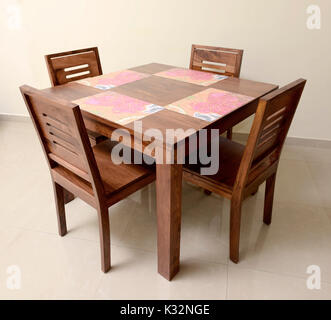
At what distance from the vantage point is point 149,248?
156 cm

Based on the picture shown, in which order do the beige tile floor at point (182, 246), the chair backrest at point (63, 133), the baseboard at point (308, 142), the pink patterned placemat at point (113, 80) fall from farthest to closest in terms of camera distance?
the baseboard at point (308, 142), the pink patterned placemat at point (113, 80), the beige tile floor at point (182, 246), the chair backrest at point (63, 133)

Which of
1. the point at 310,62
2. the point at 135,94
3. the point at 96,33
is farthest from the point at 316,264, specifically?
the point at 96,33

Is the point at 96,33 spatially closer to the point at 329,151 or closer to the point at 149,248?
the point at 149,248

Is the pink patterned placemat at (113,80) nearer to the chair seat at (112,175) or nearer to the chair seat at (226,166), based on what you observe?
the chair seat at (112,175)

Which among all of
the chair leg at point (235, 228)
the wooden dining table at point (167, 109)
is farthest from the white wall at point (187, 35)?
the chair leg at point (235, 228)

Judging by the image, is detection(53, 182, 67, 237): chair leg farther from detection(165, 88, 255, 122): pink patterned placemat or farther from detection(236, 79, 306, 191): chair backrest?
detection(236, 79, 306, 191): chair backrest

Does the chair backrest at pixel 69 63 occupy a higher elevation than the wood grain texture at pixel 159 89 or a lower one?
higher

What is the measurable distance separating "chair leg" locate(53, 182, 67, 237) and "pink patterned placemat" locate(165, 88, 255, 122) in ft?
2.30

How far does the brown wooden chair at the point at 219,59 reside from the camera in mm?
1851

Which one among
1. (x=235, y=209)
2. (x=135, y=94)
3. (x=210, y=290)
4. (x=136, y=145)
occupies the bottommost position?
(x=210, y=290)

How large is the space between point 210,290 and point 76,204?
3.28 feet

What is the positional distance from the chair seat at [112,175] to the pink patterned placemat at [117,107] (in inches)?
11.3

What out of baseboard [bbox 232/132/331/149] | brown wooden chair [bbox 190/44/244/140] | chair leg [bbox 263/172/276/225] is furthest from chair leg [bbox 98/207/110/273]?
baseboard [bbox 232/132/331/149]

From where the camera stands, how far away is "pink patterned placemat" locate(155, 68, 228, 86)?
170 centimetres
